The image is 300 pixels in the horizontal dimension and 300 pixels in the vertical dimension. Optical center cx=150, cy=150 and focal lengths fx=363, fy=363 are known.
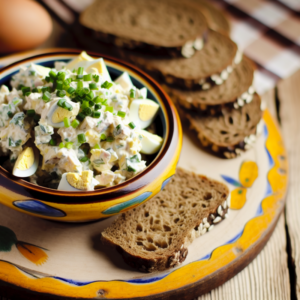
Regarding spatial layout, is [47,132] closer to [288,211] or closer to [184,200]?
[184,200]

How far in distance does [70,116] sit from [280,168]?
1634 millimetres

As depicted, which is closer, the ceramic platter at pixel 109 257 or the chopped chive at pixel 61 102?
the chopped chive at pixel 61 102

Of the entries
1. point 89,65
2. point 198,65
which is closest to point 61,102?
point 89,65

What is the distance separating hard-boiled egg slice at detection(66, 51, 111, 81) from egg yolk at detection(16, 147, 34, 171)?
2.04ft

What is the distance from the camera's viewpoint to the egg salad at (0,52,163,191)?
1916 millimetres

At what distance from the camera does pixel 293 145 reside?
3113 mm

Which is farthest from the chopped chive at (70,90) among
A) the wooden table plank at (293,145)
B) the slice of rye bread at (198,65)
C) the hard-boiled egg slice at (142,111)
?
the wooden table plank at (293,145)

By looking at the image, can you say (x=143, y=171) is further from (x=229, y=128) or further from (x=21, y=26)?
(x=21, y=26)

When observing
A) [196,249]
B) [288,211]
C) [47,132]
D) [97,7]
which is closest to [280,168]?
[288,211]

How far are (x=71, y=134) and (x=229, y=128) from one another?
1414mm

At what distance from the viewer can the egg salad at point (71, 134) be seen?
6.29ft

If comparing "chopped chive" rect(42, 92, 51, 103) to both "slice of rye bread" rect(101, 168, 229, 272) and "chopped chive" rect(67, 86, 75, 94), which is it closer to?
"chopped chive" rect(67, 86, 75, 94)

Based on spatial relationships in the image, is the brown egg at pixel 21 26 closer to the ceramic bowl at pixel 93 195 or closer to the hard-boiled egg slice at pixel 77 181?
the ceramic bowl at pixel 93 195

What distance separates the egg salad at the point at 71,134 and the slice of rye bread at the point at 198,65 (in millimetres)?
1018
